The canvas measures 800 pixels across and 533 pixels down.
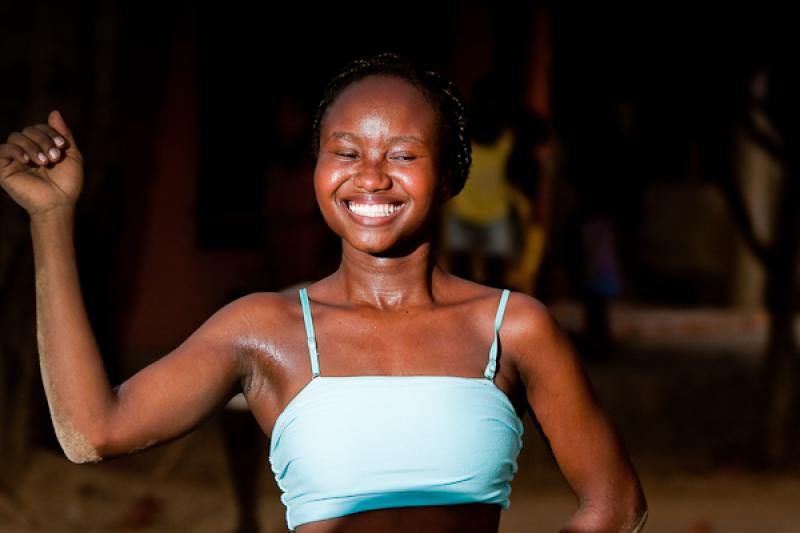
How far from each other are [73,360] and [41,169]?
318mm

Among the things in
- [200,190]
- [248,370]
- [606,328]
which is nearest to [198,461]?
[200,190]

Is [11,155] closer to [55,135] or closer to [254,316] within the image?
[55,135]

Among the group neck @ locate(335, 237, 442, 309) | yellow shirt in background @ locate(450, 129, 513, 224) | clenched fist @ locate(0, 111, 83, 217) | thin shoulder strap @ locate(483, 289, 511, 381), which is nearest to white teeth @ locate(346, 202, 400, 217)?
neck @ locate(335, 237, 442, 309)

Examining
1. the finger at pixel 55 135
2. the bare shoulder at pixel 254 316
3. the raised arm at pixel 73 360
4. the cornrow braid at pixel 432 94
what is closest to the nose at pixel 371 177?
the cornrow braid at pixel 432 94

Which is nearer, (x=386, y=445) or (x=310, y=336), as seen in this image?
(x=386, y=445)

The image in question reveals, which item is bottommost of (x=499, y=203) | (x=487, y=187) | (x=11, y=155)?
(x=499, y=203)

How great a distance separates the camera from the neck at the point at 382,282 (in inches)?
97.7

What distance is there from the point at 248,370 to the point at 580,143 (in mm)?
10418

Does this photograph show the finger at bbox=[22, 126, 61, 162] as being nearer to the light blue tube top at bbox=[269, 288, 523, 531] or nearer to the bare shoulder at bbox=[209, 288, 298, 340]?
the bare shoulder at bbox=[209, 288, 298, 340]

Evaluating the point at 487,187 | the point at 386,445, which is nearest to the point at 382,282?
the point at 386,445

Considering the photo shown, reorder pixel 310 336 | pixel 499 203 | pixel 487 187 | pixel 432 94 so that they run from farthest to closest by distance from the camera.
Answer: pixel 499 203 < pixel 487 187 < pixel 432 94 < pixel 310 336

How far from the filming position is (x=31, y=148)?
2213mm

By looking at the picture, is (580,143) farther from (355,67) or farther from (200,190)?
(355,67)

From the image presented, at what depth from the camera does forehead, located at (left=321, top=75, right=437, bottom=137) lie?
2.39m
